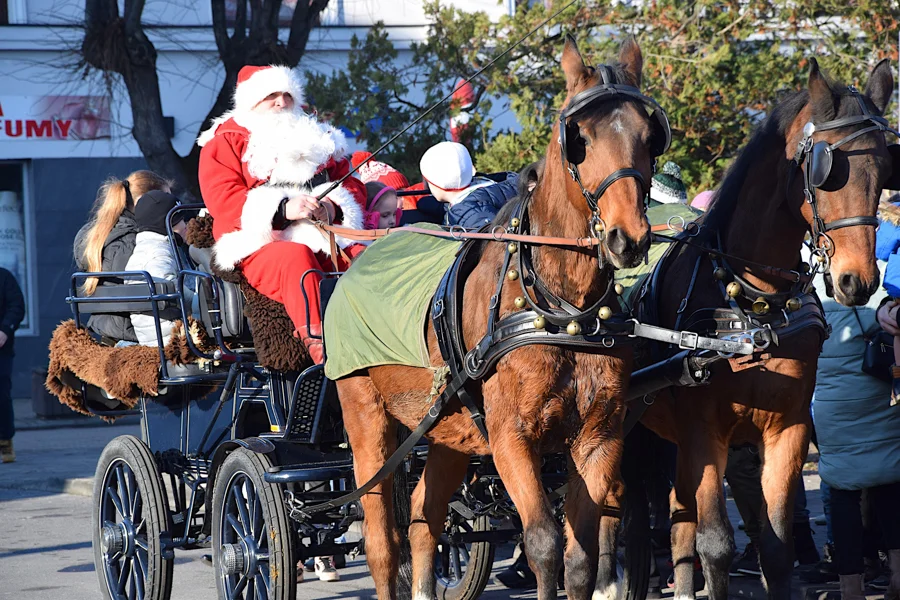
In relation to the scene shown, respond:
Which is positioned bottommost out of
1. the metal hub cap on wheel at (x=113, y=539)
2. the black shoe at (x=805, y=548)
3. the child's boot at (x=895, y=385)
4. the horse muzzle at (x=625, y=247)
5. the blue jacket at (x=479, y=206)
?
the black shoe at (x=805, y=548)

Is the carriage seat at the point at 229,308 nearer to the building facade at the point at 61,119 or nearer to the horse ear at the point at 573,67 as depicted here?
the horse ear at the point at 573,67

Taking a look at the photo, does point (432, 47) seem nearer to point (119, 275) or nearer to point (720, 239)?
point (119, 275)

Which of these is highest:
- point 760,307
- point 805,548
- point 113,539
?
point 760,307

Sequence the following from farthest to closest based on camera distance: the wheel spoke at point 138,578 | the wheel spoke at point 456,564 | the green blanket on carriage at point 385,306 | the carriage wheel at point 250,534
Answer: the wheel spoke at point 456,564
the wheel spoke at point 138,578
the carriage wheel at point 250,534
the green blanket on carriage at point 385,306

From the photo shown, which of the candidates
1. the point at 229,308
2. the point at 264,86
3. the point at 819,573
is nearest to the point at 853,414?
the point at 819,573

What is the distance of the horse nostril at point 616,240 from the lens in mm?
3557

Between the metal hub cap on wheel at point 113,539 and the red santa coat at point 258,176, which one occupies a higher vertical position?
the red santa coat at point 258,176

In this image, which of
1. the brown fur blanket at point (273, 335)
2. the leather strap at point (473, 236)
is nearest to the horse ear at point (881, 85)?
the leather strap at point (473, 236)

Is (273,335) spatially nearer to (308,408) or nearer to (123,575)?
(308,408)

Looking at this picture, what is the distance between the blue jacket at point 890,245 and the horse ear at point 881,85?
1096mm

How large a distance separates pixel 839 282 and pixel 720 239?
653 millimetres

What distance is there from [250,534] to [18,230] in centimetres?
1261

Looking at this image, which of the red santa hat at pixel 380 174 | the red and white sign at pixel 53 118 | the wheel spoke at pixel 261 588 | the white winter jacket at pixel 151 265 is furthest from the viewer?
the red and white sign at pixel 53 118

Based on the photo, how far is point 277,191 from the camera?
5484mm
